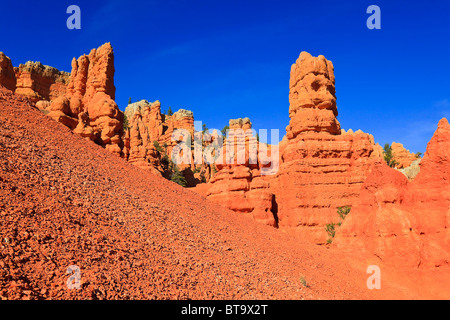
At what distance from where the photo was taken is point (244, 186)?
30969mm

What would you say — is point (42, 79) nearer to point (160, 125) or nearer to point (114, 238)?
point (160, 125)

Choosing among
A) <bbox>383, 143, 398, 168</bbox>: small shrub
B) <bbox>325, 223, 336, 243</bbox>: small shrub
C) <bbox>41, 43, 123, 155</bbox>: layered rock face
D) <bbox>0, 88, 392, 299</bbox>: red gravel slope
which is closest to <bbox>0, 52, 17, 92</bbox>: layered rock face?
<bbox>41, 43, 123, 155</bbox>: layered rock face

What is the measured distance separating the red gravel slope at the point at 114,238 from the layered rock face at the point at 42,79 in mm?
41101

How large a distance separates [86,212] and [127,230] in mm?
1393

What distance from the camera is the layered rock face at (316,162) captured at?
28609 mm

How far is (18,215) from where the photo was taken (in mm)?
7098

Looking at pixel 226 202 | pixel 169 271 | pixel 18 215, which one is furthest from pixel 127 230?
pixel 226 202

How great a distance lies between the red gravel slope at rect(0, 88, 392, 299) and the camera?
6371 mm

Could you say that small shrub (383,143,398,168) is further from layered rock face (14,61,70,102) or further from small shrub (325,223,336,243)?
layered rock face (14,61,70,102)

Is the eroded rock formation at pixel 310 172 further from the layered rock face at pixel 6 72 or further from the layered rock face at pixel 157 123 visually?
the layered rock face at pixel 157 123

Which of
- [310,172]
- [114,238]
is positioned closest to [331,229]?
[310,172]

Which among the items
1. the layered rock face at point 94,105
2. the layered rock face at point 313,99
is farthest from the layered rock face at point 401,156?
the layered rock face at point 94,105

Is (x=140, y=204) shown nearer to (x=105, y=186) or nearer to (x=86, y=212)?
(x=105, y=186)

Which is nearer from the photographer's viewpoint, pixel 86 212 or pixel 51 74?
pixel 86 212
